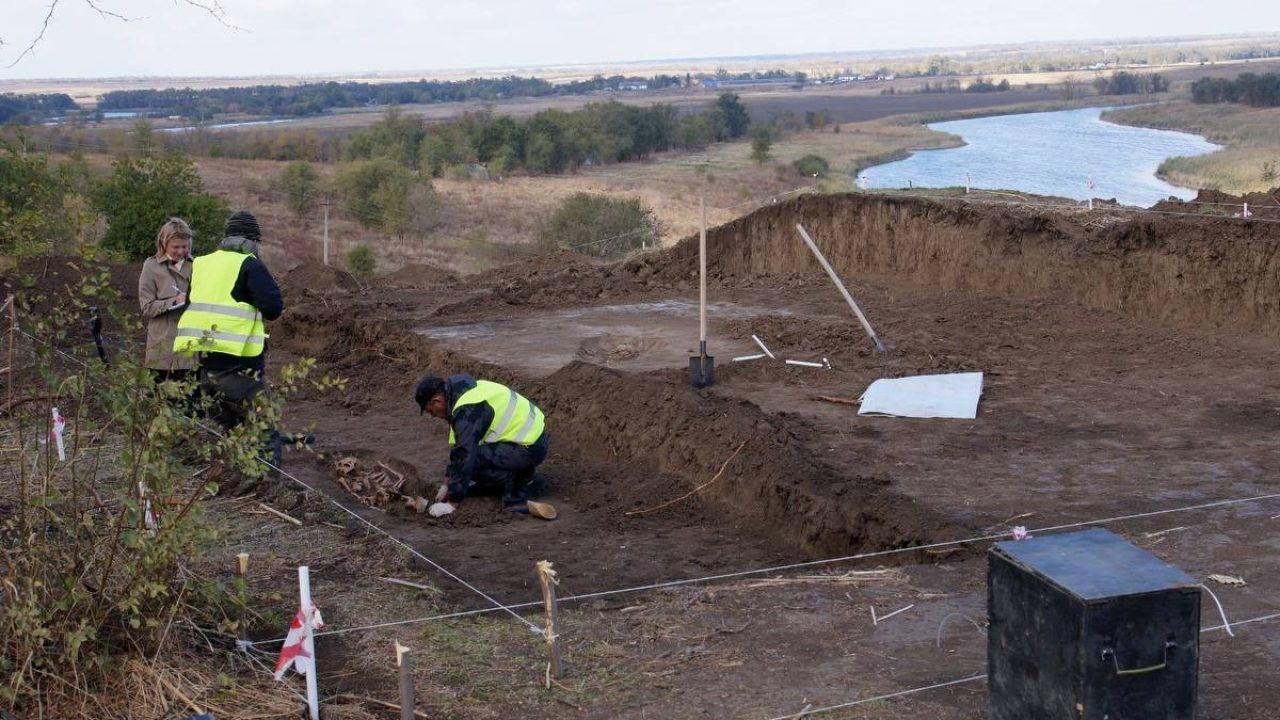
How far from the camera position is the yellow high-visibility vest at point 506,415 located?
9.45 metres

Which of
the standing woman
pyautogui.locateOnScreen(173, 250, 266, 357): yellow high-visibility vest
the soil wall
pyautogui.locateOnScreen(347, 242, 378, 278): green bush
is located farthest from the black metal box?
pyautogui.locateOnScreen(347, 242, 378, 278): green bush

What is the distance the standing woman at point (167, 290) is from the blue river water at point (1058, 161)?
59.0 feet

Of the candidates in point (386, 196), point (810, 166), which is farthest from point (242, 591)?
point (810, 166)

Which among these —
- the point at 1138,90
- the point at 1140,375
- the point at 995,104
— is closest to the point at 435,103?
the point at 995,104

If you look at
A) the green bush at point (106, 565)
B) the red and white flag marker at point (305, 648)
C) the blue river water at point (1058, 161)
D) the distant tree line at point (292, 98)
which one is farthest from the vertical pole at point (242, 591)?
the distant tree line at point (292, 98)

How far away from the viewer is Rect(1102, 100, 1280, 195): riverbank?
36.9 m

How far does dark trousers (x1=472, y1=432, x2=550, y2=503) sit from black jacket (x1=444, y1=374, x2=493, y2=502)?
0.15 meters

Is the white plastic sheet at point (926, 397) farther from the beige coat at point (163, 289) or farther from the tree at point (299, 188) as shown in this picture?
the tree at point (299, 188)

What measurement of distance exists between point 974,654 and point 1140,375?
8.13 metres

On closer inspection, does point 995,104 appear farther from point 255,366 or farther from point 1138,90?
point 255,366

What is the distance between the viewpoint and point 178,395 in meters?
5.74

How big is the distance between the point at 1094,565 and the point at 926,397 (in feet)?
24.2

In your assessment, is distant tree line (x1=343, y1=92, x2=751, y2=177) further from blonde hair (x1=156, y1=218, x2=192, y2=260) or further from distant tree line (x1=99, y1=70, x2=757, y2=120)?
distant tree line (x1=99, y1=70, x2=757, y2=120)

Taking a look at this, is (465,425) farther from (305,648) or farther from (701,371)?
(701,371)
